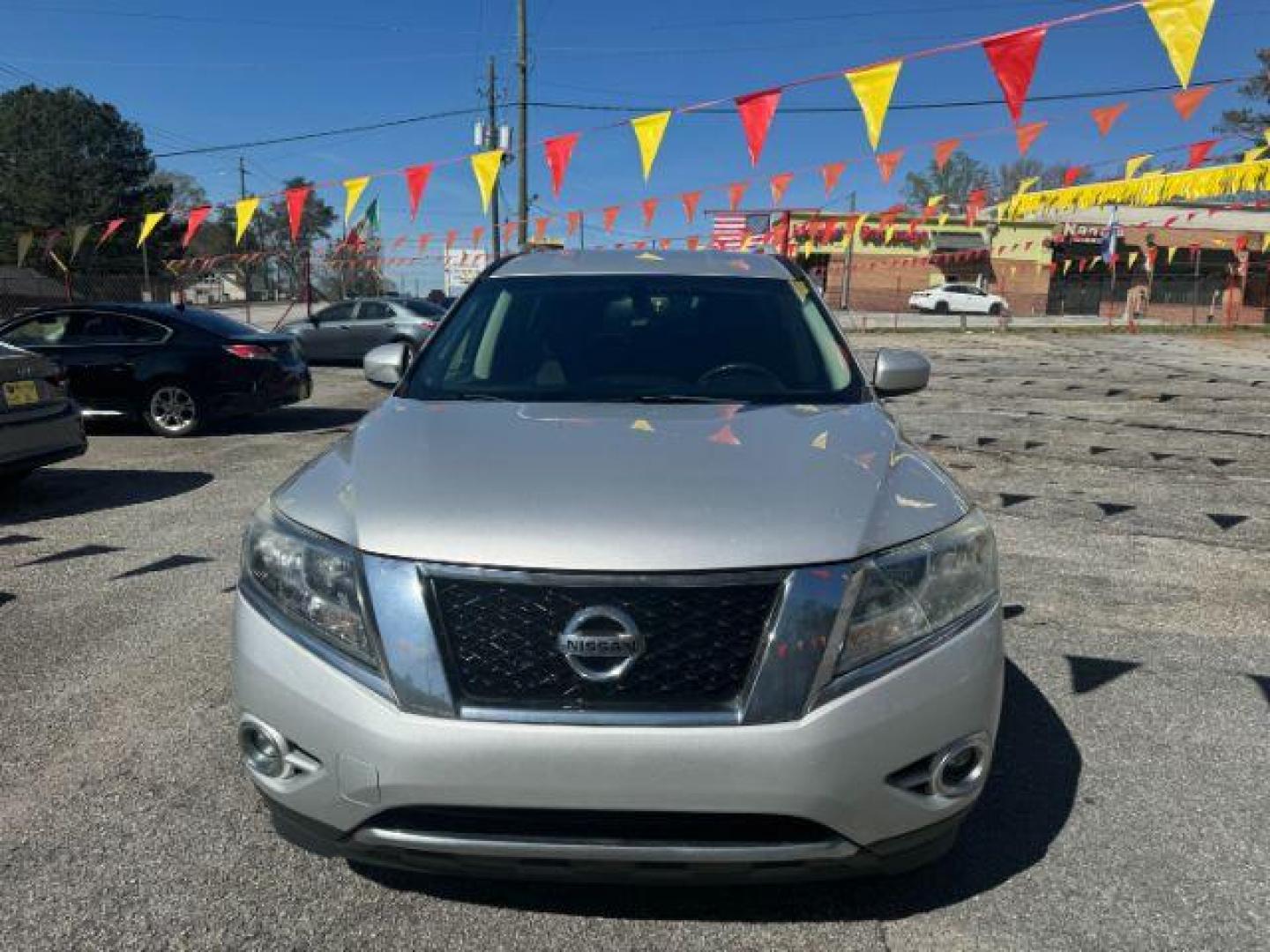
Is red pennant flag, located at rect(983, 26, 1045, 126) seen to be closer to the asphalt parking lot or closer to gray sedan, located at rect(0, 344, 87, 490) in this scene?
the asphalt parking lot

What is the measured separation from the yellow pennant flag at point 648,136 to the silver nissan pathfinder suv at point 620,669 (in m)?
12.1

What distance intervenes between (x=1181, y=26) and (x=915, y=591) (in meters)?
8.82

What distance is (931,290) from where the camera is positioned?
164 feet

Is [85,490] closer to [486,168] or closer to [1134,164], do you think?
[486,168]

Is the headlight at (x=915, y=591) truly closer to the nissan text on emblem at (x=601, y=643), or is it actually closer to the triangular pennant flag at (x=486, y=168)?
the nissan text on emblem at (x=601, y=643)

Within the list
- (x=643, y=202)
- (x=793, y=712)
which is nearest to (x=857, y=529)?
(x=793, y=712)

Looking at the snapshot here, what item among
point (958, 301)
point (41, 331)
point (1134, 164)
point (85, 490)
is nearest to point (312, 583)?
point (85, 490)

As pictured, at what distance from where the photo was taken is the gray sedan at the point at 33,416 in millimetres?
6270

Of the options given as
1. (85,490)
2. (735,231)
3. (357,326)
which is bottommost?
(85,490)

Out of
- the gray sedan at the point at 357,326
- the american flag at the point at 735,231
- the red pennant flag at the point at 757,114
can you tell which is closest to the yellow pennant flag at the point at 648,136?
the red pennant flag at the point at 757,114

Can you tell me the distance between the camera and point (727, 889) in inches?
91.4

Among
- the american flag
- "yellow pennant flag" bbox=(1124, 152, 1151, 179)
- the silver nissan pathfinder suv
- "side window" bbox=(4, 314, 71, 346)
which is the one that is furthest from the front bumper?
the american flag

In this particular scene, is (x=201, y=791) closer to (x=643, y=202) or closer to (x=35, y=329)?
(x=35, y=329)

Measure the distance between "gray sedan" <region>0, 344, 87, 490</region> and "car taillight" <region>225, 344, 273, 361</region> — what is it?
9.36 feet
